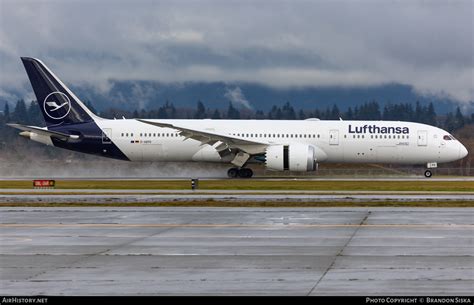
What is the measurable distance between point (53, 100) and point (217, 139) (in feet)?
42.5

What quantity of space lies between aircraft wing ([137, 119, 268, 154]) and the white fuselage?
1166 mm

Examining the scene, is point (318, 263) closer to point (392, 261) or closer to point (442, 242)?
point (392, 261)

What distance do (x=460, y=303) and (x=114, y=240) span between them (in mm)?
11250

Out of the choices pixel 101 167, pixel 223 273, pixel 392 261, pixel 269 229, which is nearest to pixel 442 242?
pixel 392 261

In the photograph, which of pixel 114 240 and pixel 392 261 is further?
pixel 114 240

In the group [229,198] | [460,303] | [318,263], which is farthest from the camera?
[229,198]

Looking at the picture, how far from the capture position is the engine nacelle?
178ft

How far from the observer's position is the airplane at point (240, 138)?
57469mm

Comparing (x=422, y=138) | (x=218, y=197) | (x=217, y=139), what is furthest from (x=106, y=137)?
(x=218, y=197)

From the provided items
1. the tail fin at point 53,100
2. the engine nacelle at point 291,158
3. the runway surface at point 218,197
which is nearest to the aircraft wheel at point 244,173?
the engine nacelle at point 291,158

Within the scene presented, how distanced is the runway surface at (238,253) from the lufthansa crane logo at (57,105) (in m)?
29.9

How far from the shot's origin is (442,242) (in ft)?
69.1

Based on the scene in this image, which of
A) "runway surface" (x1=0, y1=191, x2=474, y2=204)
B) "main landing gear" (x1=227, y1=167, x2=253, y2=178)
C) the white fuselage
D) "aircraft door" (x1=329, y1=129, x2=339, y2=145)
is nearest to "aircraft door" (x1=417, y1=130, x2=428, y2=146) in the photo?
the white fuselage

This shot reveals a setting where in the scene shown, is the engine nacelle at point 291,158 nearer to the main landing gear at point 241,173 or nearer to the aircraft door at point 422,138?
the main landing gear at point 241,173
